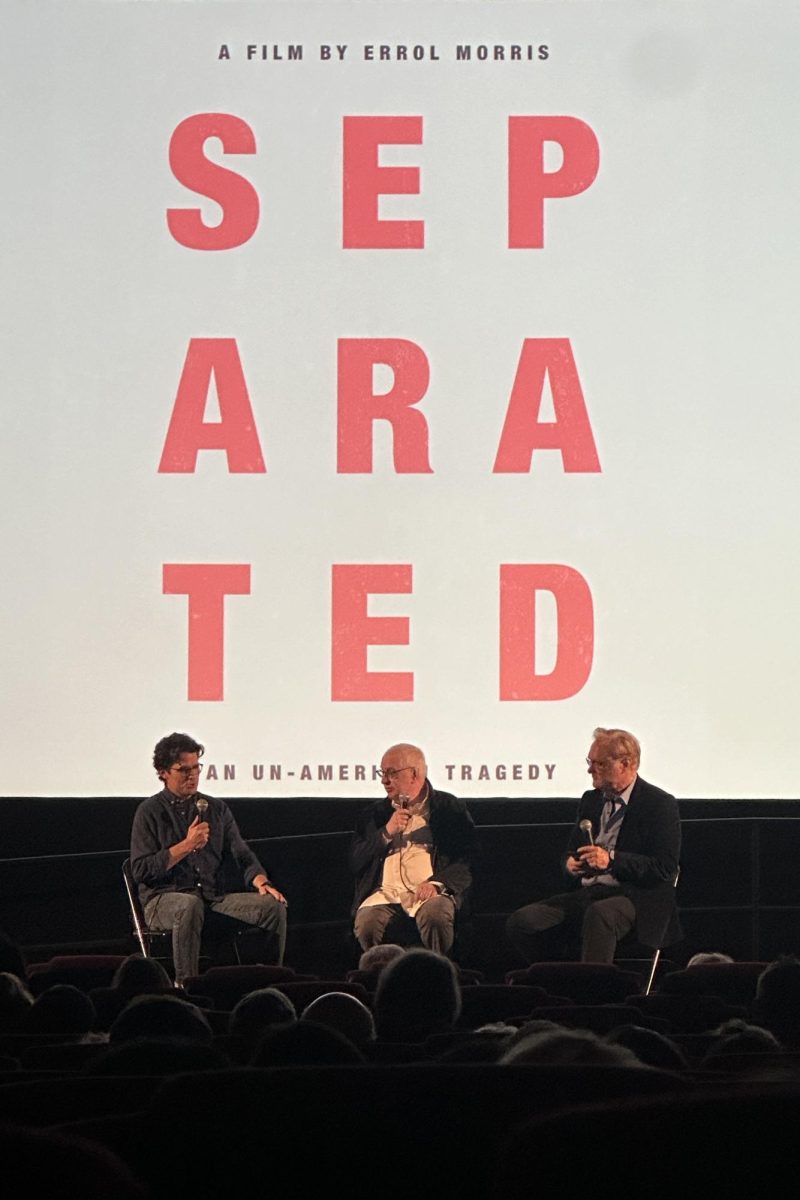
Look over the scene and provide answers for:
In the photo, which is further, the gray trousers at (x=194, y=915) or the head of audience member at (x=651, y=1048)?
the gray trousers at (x=194, y=915)

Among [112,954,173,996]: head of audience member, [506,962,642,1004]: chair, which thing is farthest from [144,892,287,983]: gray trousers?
[112,954,173,996]: head of audience member

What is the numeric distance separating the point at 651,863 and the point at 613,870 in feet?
0.42

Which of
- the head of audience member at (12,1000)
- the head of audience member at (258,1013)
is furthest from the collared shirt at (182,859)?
the head of audience member at (258,1013)

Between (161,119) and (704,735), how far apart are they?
316 cm

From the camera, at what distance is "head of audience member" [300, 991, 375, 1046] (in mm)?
2559

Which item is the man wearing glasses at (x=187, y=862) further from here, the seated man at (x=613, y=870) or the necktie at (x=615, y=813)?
the necktie at (x=615, y=813)

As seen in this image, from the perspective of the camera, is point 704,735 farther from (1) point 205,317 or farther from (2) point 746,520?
(1) point 205,317

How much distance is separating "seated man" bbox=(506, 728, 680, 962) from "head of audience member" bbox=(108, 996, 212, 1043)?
127 inches

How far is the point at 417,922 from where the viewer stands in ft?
18.2

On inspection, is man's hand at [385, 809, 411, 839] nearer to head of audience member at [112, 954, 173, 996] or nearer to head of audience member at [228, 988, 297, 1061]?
head of audience member at [112, 954, 173, 996]

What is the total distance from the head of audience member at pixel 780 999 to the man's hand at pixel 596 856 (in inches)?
92.8

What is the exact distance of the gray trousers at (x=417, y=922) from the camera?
552cm

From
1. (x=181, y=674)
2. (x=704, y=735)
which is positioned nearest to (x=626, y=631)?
(x=704, y=735)

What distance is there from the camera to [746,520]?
21.1ft
